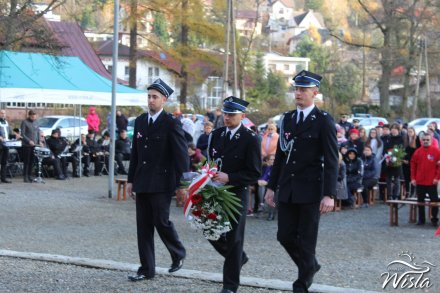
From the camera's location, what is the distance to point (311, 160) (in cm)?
834

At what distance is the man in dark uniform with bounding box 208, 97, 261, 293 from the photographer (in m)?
8.68

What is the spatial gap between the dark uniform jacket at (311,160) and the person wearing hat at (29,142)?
15574 mm

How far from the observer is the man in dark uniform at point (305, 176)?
27.0ft

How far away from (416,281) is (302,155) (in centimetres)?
230

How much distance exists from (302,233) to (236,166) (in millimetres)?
1031

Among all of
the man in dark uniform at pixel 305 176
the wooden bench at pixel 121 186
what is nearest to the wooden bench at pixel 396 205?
the wooden bench at pixel 121 186

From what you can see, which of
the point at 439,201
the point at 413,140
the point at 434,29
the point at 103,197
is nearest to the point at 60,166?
the point at 103,197

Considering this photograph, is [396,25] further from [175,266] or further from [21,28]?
[175,266]

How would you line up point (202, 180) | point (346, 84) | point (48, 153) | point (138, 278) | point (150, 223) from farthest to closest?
point (346, 84) < point (48, 153) < point (150, 223) < point (138, 278) < point (202, 180)

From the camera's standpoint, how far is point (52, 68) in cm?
2462

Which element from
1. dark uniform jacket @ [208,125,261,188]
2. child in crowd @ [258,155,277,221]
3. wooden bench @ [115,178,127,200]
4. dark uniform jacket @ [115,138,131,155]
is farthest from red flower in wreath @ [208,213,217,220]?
dark uniform jacket @ [115,138,131,155]

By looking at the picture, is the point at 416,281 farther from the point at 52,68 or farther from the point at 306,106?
the point at 52,68

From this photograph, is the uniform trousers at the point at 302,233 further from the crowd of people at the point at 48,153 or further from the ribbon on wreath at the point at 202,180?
the crowd of people at the point at 48,153

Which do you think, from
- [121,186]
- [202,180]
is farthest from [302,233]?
[121,186]
